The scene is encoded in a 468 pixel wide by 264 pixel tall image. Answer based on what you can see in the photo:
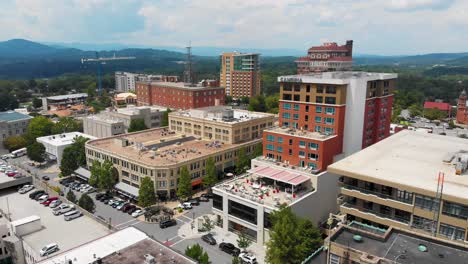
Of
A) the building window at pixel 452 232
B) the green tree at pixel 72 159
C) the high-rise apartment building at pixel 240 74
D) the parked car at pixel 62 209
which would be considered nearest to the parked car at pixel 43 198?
the parked car at pixel 62 209

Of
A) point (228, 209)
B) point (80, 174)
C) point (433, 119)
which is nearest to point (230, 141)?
point (228, 209)

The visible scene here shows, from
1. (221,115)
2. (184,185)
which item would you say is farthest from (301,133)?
(221,115)

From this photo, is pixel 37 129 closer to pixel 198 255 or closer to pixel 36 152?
pixel 36 152

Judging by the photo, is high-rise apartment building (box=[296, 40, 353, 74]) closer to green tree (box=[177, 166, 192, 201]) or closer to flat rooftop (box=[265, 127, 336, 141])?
flat rooftop (box=[265, 127, 336, 141])

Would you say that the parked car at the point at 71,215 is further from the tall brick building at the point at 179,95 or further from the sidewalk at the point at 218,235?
the tall brick building at the point at 179,95

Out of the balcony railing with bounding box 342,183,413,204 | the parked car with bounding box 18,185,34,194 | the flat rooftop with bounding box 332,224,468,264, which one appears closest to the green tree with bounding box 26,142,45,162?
the parked car with bounding box 18,185,34,194

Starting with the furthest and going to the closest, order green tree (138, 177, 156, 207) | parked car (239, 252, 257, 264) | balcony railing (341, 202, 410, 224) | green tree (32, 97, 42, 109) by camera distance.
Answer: green tree (32, 97, 42, 109) → green tree (138, 177, 156, 207) → parked car (239, 252, 257, 264) → balcony railing (341, 202, 410, 224)
